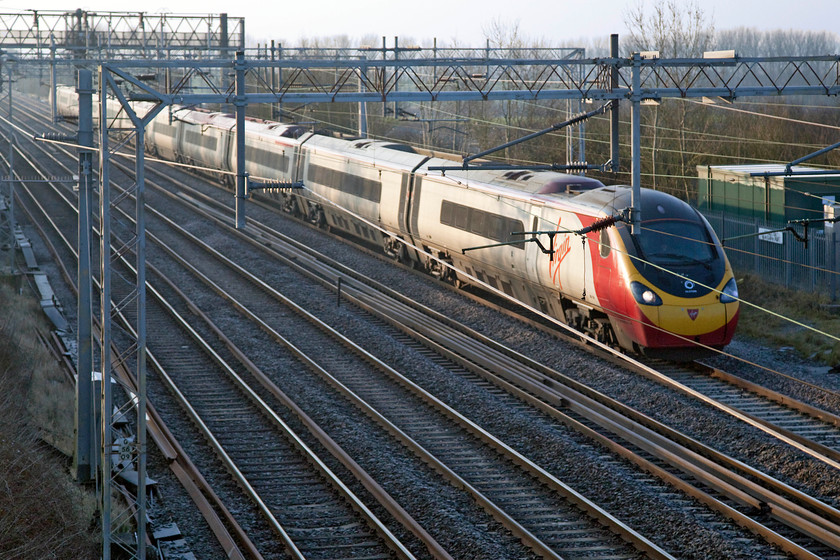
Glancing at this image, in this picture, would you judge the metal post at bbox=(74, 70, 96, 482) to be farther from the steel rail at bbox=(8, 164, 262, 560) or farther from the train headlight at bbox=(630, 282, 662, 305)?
the train headlight at bbox=(630, 282, 662, 305)

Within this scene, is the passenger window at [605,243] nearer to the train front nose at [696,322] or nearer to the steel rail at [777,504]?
the train front nose at [696,322]

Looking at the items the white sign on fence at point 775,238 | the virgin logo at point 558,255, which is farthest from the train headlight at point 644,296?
the white sign on fence at point 775,238

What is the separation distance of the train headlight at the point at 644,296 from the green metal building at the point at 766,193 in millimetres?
10176

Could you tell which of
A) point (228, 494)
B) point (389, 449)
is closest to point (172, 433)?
point (228, 494)

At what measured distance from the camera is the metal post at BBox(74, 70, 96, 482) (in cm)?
1123

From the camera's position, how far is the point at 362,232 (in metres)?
27.8

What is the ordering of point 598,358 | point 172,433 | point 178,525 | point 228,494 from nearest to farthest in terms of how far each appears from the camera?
point 178,525 < point 228,494 < point 172,433 < point 598,358

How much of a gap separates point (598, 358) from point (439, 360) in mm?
2994

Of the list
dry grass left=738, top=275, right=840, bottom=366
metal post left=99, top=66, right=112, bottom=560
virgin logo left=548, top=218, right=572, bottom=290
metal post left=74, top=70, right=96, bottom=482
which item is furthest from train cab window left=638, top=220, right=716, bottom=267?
metal post left=99, top=66, right=112, bottom=560

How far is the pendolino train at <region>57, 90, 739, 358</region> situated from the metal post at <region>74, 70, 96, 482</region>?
7.65 metres

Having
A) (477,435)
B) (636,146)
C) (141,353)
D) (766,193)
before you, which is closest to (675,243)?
(636,146)

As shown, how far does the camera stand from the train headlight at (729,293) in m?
16.3

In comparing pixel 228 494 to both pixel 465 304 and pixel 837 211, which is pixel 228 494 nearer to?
pixel 465 304

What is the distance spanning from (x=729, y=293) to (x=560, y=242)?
129 inches
